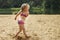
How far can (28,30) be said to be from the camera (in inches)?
99.8

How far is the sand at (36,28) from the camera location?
2315mm

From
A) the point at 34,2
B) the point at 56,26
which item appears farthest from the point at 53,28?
the point at 34,2

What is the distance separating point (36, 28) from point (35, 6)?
74cm

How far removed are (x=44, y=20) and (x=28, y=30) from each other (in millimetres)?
557

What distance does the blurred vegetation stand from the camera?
319 centimetres

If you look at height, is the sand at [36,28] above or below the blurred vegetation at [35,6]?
below

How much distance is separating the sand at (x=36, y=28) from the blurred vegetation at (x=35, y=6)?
0.59 ft

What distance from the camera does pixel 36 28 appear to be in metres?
2.62

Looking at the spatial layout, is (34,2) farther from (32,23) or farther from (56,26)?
(56,26)

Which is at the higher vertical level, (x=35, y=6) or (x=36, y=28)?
(x=35, y=6)

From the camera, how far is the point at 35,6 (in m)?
3.29

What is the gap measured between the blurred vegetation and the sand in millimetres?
180

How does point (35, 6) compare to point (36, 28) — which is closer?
point (36, 28)

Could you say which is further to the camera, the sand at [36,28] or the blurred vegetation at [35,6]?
the blurred vegetation at [35,6]
